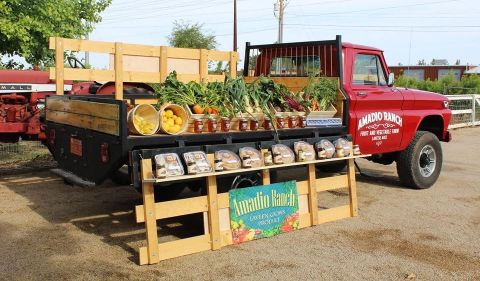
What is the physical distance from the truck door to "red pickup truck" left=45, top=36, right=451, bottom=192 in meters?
0.01

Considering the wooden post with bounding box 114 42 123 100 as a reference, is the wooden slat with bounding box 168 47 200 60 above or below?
above

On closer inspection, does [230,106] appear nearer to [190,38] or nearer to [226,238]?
[226,238]

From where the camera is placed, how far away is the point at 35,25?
32.4 feet

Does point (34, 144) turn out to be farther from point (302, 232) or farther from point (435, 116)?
point (435, 116)

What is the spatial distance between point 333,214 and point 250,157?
1483 mm

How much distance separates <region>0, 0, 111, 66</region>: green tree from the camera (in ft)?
31.3

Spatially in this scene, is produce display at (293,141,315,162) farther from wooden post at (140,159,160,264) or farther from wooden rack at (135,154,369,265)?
wooden post at (140,159,160,264)

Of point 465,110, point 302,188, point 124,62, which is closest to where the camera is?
point 302,188

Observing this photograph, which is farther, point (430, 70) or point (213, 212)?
point (430, 70)

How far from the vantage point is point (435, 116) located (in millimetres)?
8234

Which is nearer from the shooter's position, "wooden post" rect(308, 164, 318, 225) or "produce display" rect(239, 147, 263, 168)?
"produce display" rect(239, 147, 263, 168)

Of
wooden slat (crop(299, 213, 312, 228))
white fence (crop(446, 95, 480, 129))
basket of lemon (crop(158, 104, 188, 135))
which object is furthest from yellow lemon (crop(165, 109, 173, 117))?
white fence (crop(446, 95, 480, 129))

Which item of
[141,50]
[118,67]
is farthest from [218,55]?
[118,67]

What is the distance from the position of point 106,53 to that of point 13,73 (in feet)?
11.6
